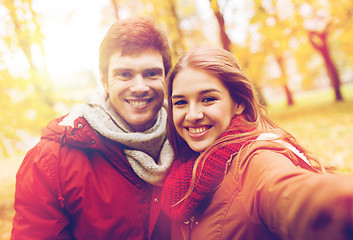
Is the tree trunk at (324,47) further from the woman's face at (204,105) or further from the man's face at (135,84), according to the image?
the woman's face at (204,105)

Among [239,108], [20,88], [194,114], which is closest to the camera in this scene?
[194,114]

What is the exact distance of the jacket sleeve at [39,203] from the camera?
1.47 metres

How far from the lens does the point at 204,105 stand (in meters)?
1.43

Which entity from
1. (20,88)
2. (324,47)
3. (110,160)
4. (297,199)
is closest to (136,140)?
(110,160)

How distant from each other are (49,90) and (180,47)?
3.47 metres

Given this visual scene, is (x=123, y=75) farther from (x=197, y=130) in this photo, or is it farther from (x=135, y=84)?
(x=197, y=130)

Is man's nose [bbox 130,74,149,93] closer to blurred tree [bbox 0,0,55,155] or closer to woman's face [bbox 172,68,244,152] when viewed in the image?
woman's face [bbox 172,68,244,152]

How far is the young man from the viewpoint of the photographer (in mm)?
1528

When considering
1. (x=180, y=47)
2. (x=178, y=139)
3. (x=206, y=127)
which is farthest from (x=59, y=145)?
(x=180, y=47)

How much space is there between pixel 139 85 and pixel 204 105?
2.18ft

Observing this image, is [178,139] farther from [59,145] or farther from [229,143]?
[59,145]

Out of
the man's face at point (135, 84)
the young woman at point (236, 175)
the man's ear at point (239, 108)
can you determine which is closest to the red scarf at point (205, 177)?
the young woman at point (236, 175)

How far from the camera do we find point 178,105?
1552 mm

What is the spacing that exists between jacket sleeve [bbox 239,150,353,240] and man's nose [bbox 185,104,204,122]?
18.1 inches
